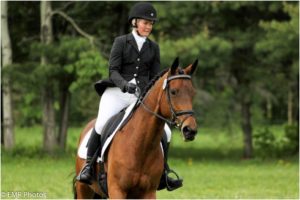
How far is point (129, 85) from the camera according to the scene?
8625mm

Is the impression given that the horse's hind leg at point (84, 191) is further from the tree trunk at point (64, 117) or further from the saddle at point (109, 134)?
the tree trunk at point (64, 117)

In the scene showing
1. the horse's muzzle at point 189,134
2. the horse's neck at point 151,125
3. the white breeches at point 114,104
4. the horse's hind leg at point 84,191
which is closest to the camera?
the horse's muzzle at point 189,134

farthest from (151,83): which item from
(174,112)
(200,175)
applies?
Answer: (200,175)

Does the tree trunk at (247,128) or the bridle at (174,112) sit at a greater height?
the bridle at (174,112)

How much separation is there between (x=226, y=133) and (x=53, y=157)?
725 centimetres

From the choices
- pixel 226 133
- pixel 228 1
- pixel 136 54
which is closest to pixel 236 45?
pixel 228 1

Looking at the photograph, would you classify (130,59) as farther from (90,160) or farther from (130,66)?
(90,160)

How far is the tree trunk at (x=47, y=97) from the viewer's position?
26031mm

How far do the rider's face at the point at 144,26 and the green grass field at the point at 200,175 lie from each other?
9.14ft

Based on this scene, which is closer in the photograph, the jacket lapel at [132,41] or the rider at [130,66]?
the rider at [130,66]

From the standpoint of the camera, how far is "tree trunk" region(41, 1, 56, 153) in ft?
85.4

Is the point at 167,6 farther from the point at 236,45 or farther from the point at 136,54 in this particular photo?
the point at 136,54

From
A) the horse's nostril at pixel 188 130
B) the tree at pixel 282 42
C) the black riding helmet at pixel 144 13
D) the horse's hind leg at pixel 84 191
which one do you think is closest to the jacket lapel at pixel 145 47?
the black riding helmet at pixel 144 13

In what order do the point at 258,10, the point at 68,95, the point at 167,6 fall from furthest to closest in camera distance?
the point at 68,95 → the point at 258,10 → the point at 167,6
